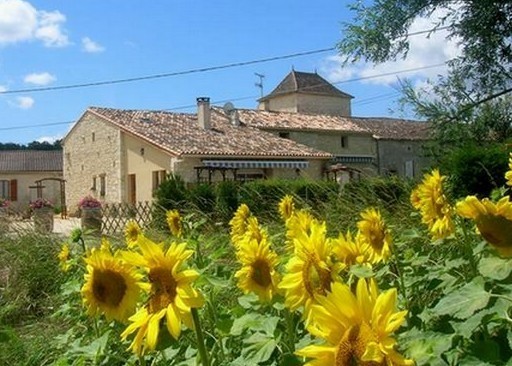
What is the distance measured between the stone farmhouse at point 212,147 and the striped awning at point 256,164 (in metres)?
0.04

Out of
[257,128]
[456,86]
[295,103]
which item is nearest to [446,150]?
[456,86]

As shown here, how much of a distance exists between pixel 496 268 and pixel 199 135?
91.0 feet

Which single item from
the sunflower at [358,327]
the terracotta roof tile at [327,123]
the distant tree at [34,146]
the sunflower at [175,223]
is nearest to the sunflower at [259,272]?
the sunflower at [358,327]

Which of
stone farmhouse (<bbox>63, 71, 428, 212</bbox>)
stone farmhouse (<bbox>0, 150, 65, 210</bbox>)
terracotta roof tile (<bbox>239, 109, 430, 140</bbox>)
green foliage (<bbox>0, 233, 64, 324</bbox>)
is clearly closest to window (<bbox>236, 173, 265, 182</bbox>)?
stone farmhouse (<bbox>63, 71, 428, 212</bbox>)

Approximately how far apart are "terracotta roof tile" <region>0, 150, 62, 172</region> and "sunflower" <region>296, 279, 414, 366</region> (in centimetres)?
4985

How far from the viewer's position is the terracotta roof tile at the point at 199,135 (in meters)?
27.2

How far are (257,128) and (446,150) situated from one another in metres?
22.2

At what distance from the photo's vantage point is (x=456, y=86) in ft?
34.6

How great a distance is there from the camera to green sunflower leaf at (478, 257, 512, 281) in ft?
4.24

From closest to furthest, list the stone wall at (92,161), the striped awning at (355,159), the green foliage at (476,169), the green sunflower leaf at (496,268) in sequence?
the green sunflower leaf at (496,268) < the green foliage at (476,169) < the stone wall at (92,161) < the striped awning at (355,159)

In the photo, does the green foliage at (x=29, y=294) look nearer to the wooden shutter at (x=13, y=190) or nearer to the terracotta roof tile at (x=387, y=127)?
the terracotta roof tile at (x=387, y=127)

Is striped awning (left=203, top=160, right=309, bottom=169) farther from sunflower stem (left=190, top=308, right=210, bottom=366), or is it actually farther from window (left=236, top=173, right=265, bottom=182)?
sunflower stem (left=190, top=308, right=210, bottom=366)

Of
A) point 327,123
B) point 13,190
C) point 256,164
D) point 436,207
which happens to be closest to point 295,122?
point 327,123

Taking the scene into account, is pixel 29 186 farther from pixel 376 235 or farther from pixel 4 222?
pixel 376 235
